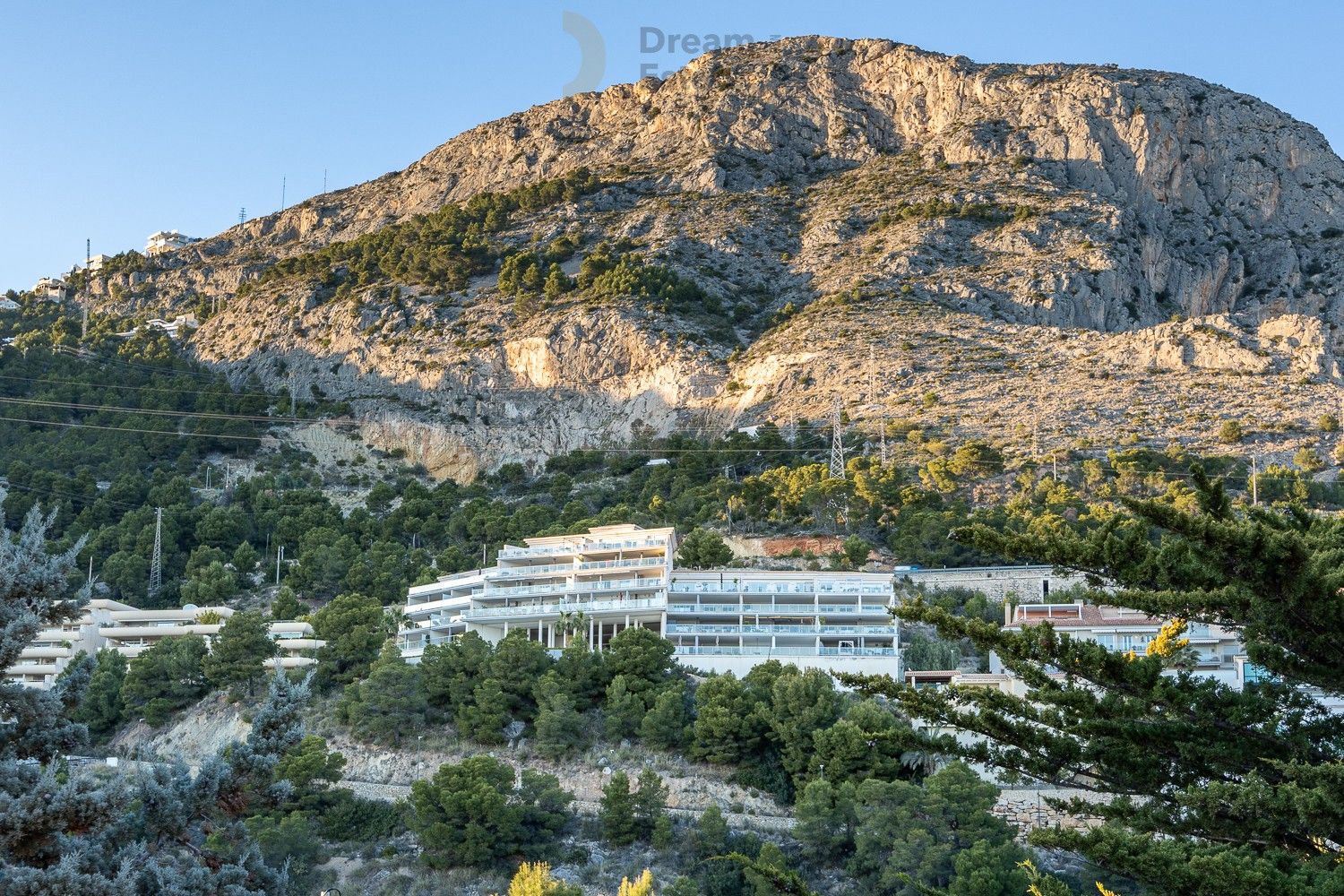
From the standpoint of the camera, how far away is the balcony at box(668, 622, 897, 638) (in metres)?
57.2

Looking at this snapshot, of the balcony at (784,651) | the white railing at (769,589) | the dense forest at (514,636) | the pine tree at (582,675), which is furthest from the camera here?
the white railing at (769,589)

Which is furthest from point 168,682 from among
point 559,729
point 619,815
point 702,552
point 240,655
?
point 619,815

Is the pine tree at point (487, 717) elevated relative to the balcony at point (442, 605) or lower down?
lower down

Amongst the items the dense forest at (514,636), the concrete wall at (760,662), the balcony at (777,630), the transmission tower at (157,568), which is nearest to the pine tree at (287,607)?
the dense forest at (514,636)

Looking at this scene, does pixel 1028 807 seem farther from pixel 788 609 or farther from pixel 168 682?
pixel 168 682

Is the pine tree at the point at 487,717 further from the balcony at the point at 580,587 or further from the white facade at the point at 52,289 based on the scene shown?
the white facade at the point at 52,289

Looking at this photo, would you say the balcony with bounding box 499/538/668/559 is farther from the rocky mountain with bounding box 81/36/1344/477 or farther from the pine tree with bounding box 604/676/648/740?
the rocky mountain with bounding box 81/36/1344/477

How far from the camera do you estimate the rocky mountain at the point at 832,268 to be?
9069 centimetres

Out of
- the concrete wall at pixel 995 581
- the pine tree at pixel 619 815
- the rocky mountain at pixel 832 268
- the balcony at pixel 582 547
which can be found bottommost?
the pine tree at pixel 619 815

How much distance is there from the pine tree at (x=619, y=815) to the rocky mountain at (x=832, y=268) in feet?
131

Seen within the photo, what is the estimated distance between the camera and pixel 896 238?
111188 mm

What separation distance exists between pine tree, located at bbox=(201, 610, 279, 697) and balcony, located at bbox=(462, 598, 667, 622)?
7.80 meters

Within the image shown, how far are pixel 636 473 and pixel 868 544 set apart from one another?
20.4 metres

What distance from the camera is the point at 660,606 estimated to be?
58500 millimetres
